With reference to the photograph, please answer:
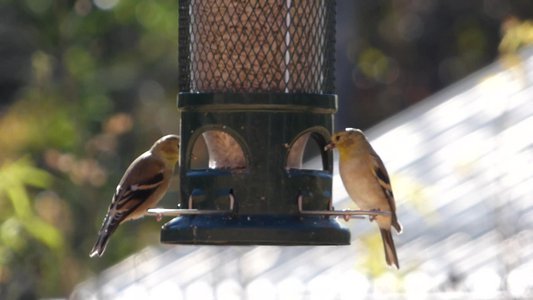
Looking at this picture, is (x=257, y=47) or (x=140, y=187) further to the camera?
(x=140, y=187)

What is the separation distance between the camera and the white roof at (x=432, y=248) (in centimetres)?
945

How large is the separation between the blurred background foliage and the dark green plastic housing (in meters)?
2.47

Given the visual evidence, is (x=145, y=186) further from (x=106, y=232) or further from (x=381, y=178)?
(x=381, y=178)

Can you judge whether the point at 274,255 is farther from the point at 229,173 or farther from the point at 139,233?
the point at 229,173

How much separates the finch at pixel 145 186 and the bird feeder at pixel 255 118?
2.26ft

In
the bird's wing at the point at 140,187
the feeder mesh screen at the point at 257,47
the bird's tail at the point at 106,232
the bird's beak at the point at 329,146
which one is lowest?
the bird's tail at the point at 106,232

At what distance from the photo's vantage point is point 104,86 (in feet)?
56.9

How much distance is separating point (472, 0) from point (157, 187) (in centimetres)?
1683

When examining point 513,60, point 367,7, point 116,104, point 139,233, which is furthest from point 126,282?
point 367,7

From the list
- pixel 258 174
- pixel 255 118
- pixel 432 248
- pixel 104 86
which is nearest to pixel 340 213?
pixel 258 174

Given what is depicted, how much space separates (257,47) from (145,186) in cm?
128

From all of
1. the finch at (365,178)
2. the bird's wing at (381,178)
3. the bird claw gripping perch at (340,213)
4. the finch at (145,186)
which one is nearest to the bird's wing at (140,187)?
the finch at (145,186)

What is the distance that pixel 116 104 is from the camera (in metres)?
19.2

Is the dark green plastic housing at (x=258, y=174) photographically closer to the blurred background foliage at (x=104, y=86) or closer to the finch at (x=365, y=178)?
the finch at (x=365, y=178)
